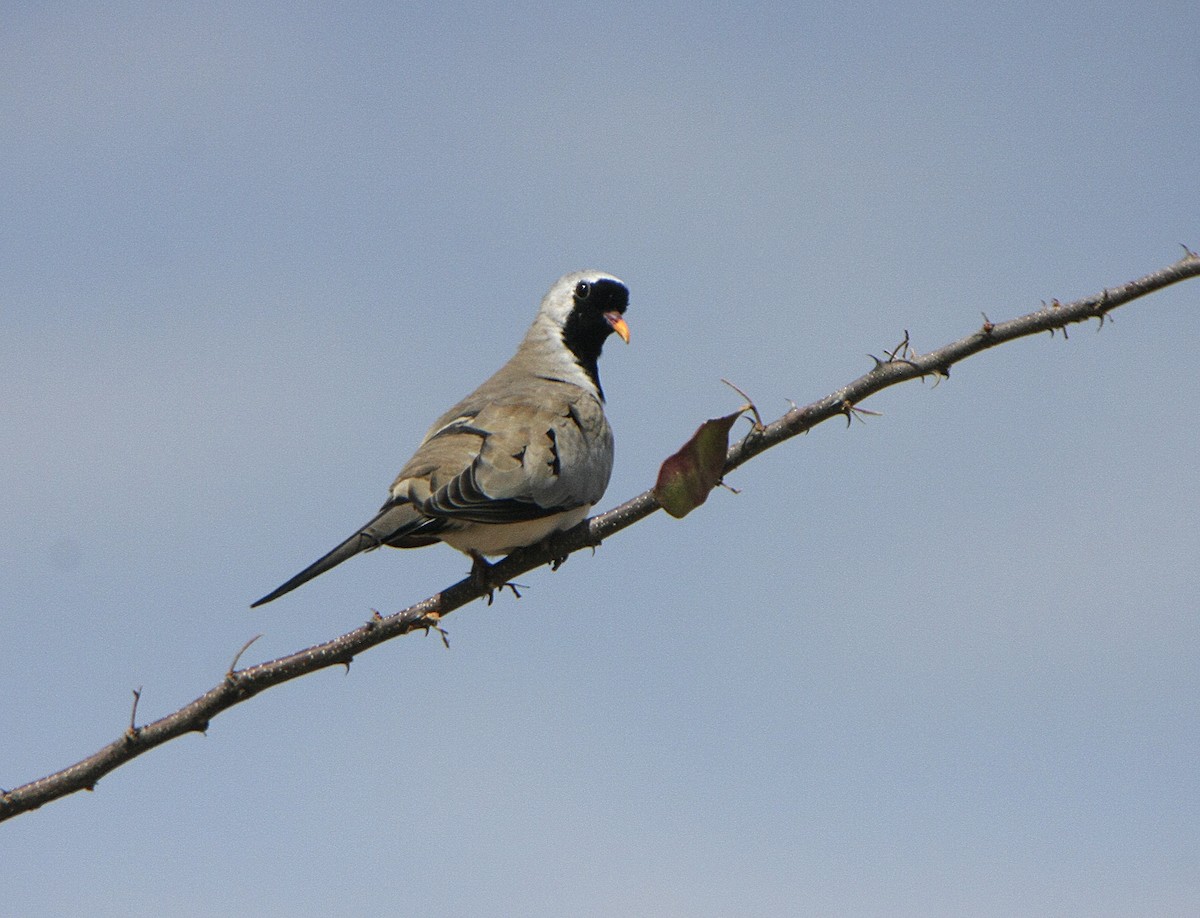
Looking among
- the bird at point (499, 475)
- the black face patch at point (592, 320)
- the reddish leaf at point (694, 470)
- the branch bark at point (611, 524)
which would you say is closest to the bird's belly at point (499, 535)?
the bird at point (499, 475)

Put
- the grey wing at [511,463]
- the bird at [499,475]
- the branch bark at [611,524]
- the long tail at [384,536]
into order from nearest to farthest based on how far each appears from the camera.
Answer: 1. the branch bark at [611,524]
2. the long tail at [384,536]
3. the bird at [499,475]
4. the grey wing at [511,463]

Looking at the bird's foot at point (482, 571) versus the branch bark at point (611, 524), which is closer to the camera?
the branch bark at point (611, 524)

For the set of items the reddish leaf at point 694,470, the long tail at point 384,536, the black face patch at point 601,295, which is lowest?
the reddish leaf at point 694,470

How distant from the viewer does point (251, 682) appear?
3.66 metres

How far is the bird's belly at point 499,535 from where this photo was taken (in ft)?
20.2

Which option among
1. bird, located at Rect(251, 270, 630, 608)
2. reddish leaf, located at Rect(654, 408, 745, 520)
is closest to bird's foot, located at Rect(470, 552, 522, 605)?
bird, located at Rect(251, 270, 630, 608)

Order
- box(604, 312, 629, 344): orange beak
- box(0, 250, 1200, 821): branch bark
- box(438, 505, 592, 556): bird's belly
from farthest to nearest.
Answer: box(604, 312, 629, 344): orange beak < box(438, 505, 592, 556): bird's belly < box(0, 250, 1200, 821): branch bark

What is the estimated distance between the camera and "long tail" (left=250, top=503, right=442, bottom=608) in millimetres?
5141

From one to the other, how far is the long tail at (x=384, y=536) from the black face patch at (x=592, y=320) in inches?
113

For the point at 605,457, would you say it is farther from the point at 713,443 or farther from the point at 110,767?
the point at 110,767

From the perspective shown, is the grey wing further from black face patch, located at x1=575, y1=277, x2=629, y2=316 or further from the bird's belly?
black face patch, located at x1=575, y1=277, x2=629, y2=316

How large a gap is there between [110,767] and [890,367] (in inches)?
97.4

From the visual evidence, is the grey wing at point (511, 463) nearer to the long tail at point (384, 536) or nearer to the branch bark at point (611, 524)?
the long tail at point (384, 536)

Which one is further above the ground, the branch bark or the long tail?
the long tail
